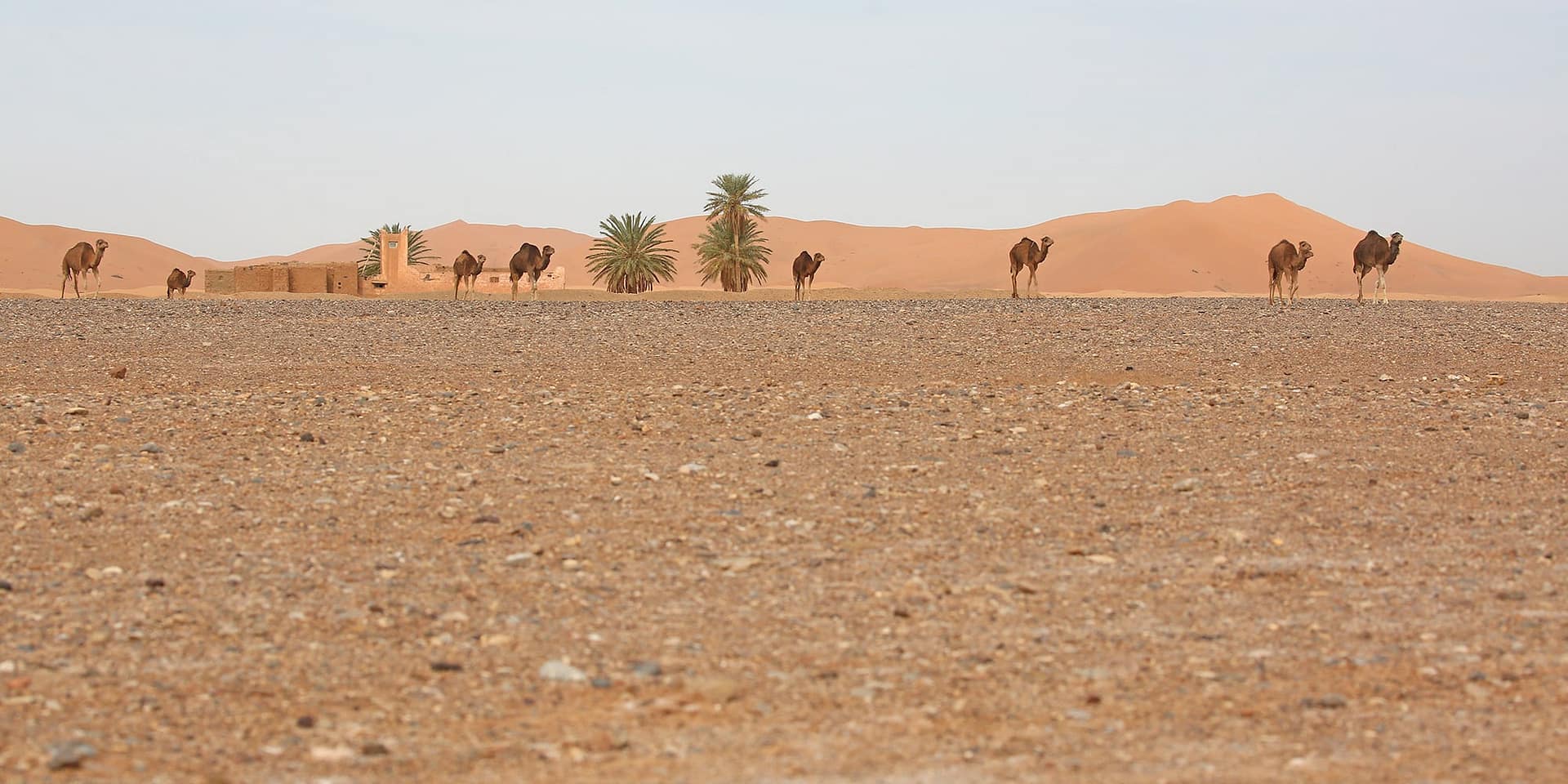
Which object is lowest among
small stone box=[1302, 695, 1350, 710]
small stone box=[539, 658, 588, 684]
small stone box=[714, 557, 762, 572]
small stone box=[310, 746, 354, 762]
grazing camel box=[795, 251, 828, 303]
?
small stone box=[310, 746, 354, 762]

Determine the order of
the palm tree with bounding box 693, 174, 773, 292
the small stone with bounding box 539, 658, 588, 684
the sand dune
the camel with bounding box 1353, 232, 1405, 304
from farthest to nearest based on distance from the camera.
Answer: the sand dune → the palm tree with bounding box 693, 174, 773, 292 → the camel with bounding box 1353, 232, 1405, 304 → the small stone with bounding box 539, 658, 588, 684

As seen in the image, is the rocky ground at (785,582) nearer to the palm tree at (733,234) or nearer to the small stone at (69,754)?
the small stone at (69,754)

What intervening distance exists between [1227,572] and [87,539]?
5.61 m

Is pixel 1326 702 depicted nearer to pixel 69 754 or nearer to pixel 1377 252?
pixel 69 754

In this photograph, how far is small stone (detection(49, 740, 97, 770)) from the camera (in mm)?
4734

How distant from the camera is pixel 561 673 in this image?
573 centimetres

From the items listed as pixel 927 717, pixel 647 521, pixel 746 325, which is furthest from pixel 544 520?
pixel 746 325

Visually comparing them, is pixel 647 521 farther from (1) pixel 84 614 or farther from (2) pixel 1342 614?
(2) pixel 1342 614

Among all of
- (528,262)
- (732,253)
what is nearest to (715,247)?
(732,253)

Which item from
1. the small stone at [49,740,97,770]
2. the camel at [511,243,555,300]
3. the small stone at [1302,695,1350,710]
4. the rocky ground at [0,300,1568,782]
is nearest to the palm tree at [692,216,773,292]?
the camel at [511,243,555,300]

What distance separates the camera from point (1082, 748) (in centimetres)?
504

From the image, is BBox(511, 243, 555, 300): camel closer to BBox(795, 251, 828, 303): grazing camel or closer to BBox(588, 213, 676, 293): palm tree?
BBox(795, 251, 828, 303): grazing camel

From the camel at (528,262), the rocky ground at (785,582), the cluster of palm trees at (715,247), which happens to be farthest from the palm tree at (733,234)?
the rocky ground at (785,582)

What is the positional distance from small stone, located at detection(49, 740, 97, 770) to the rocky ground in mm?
14
